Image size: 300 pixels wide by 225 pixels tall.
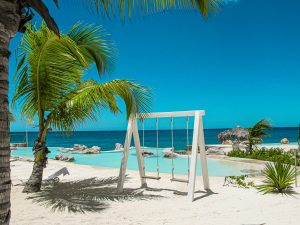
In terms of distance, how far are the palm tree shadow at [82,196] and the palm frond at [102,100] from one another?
1879mm

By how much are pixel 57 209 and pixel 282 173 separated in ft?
17.0

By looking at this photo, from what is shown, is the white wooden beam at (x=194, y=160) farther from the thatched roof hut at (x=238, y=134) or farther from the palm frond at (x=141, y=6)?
the thatched roof hut at (x=238, y=134)

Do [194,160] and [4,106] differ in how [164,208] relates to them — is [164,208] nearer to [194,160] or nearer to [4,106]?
[194,160]

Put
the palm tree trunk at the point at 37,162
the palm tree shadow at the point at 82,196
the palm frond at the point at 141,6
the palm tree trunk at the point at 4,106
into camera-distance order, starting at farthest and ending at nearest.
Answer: the palm tree trunk at the point at 37,162 < the palm tree shadow at the point at 82,196 < the palm frond at the point at 141,6 < the palm tree trunk at the point at 4,106

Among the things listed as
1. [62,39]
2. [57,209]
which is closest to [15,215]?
[57,209]

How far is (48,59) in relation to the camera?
7.12m

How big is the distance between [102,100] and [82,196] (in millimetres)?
2372

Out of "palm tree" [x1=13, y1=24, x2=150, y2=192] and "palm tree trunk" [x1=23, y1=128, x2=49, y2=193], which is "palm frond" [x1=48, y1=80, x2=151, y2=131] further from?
"palm tree trunk" [x1=23, y1=128, x2=49, y2=193]

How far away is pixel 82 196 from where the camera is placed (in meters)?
7.45

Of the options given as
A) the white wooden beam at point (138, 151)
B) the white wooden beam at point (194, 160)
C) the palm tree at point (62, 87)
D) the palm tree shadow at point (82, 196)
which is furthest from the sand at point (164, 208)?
the palm tree at point (62, 87)

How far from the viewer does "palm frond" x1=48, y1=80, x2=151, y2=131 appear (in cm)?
646

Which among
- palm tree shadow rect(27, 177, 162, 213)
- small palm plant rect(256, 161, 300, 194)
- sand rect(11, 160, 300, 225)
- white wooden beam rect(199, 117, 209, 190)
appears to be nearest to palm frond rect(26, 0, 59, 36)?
sand rect(11, 160, 300, 225)

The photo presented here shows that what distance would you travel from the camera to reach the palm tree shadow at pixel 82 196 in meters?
6.41

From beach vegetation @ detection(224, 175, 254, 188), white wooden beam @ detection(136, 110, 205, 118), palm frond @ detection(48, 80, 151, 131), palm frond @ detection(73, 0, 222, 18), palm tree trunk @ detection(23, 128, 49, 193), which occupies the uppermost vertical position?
palm frond @ detection(73, 0, 222, 18)
